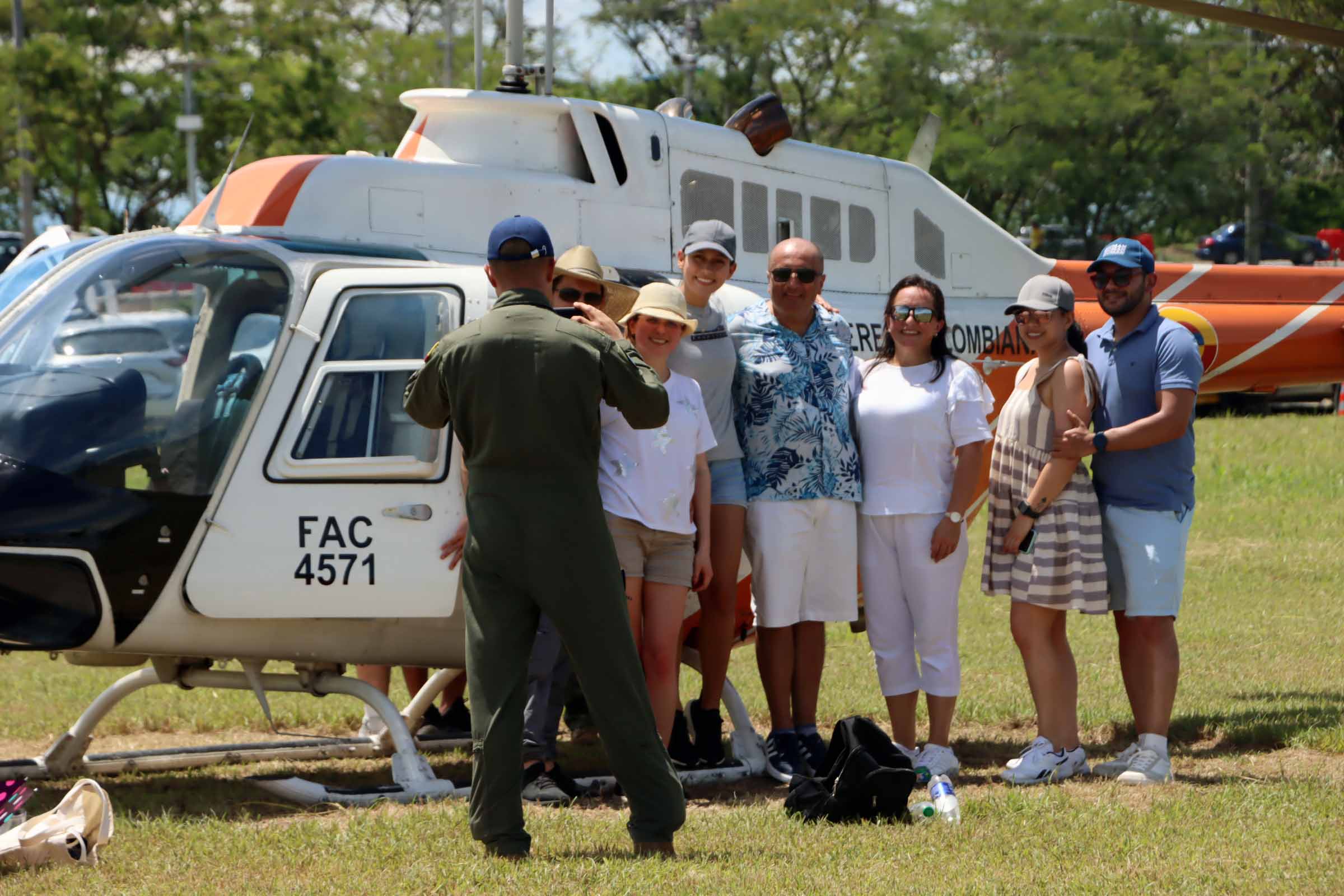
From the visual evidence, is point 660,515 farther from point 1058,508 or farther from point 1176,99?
point 1176,99

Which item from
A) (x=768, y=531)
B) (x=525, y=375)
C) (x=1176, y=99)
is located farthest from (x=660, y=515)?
(x=1176, y=99)

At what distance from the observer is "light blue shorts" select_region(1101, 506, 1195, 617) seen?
5.85 m

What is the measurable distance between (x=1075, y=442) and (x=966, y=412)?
41 cm

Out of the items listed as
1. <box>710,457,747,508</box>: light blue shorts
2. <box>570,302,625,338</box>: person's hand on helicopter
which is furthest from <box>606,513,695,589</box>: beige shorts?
<box>570,302,625,338</box>: person's hand on helicopter

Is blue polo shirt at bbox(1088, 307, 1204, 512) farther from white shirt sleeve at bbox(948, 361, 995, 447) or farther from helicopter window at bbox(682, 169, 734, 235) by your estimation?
helicopter window at bbox(682, 169, 734, 235)

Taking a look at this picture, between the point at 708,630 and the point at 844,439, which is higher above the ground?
the point at 844,439

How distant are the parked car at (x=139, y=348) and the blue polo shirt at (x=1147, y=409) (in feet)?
11.5

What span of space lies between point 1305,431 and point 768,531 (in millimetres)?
14782

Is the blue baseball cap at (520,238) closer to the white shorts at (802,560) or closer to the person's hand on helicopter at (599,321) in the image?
the person's hand on helicopter at (599,321)

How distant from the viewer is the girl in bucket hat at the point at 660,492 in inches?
205

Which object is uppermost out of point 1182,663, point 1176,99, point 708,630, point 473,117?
point 1176,99

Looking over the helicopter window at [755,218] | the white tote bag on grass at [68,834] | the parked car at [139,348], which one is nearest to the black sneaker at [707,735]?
the white tote bag on grass at [68,834]

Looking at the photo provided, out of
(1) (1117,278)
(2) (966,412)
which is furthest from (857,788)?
(1) (1117,278)

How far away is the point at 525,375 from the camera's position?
4.40 meters
